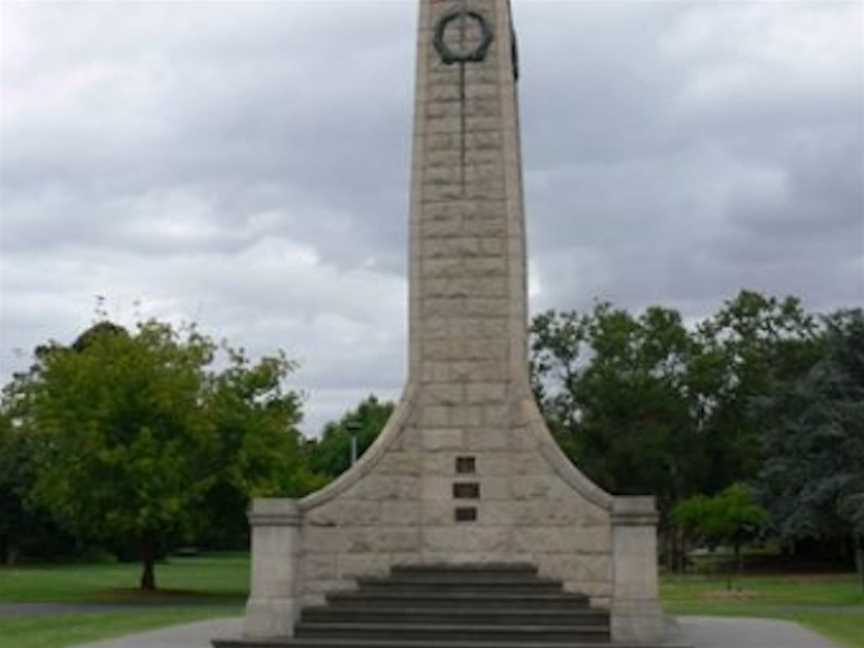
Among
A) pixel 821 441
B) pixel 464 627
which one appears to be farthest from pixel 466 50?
pixel 821 441

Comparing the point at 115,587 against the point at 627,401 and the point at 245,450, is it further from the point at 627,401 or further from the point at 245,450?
the point at 627,401

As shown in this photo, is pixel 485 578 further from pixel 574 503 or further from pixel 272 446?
pixel 272 446

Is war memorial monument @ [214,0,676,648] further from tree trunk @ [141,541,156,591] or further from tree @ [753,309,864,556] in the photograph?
tree @ [753,309,864,556]

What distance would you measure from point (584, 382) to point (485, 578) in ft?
143

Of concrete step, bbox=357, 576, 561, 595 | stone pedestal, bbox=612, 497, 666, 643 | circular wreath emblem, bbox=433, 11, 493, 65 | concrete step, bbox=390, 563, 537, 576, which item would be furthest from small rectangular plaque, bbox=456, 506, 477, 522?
circular wreath emblem, bbox=433, 11, 493, 65

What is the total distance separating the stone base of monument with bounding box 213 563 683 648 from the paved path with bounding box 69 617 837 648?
4.08 feet

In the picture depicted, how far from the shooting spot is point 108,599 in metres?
33.2

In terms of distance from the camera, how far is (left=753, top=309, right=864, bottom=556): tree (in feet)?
147

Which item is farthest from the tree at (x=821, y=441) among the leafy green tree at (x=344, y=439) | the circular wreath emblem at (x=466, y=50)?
the leafy green tree at (x=344, y=439)

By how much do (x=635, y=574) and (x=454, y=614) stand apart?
2.24 meters

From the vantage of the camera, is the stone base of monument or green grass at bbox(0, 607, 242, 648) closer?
the stone base of monument

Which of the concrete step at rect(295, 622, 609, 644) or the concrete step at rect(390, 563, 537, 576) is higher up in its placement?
the concrete step at rect(390, 563, 537, 576)

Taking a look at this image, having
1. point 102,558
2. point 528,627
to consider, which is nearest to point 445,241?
point 528,627

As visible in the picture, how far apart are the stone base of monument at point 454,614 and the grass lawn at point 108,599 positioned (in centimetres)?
379
